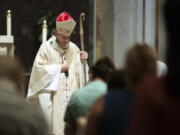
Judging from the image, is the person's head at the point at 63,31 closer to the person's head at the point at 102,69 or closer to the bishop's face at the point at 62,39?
the bishop's face at the point at 62,39

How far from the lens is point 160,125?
287cm

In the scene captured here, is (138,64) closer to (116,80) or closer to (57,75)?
(116,80)

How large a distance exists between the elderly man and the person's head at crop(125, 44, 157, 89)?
5756 mm

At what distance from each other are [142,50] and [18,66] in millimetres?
660

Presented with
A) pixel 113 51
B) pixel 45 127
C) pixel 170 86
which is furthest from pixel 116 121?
Result: pixel 113 51

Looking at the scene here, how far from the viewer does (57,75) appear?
931cm

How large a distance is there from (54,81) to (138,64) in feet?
19.5

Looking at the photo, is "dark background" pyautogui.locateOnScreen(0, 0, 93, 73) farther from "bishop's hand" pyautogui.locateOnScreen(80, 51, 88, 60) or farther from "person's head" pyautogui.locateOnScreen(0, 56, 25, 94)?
"person's head" pyautogui.locateOnScreen(0, 56, 25, 94)

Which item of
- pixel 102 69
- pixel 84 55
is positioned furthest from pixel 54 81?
pixel 102 69

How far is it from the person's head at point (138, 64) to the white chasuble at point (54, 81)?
19.0ft

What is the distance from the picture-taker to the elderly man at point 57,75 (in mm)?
9383

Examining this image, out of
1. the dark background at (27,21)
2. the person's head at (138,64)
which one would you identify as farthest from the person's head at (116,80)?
the dark background at (27,21)

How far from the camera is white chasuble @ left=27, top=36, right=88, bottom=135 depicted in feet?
30.9

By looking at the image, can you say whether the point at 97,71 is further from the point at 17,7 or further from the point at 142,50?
the point at 17,7
